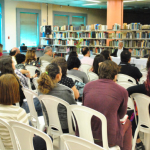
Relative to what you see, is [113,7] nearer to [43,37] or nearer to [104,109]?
[43,37]

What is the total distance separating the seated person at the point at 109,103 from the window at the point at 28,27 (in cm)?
1083

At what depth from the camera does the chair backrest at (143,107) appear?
8.65 ft

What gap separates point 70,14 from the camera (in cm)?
1462

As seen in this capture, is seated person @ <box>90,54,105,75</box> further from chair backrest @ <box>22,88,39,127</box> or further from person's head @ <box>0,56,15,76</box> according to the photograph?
chair backrest @ <box>22,88,39,127</box>

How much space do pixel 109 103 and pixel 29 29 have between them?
1165 centimetres

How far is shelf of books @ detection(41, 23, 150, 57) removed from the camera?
10.1 metres

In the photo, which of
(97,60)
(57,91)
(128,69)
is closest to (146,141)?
(57,91)

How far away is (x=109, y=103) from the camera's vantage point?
88.6 inches

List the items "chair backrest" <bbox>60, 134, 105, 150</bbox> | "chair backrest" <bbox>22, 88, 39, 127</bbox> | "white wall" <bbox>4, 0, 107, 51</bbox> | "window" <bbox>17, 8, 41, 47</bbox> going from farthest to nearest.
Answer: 1. "window" <bbox>17, 8, 41, 47</bbox>
2. "white wall" <bbox>4, 0, 107, 51</bbox>
3. "chair backrest" <bbox>22, 88, 39, 127</bbox>
4. "chair backrest" <bbox>60, 134, 105, 150</bbox>

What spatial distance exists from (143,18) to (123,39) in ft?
23.4

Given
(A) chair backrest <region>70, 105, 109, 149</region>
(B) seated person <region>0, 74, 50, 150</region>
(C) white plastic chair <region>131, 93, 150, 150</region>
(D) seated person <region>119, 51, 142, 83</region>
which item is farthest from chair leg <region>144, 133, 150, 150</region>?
(D) seated person <region>119, 51, 142, 83</region>

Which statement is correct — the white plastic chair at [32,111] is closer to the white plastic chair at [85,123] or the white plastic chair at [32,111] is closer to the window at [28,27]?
the white plastic chair at [85,123]

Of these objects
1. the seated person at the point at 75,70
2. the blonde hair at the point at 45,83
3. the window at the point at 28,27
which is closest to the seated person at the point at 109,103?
the blonde hair at the point at 45,83

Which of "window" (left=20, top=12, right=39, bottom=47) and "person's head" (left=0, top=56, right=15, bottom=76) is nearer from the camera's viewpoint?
"person's head" (left=0, top=56, right=15, bottom=76)
